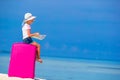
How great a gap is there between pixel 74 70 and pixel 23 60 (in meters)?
3.14

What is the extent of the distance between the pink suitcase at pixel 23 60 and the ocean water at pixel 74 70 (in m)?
1.61

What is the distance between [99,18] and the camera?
8.66 m

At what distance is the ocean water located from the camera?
7.25m

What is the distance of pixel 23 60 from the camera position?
531 cm

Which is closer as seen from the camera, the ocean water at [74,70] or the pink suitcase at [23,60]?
the pink suitcase at [23,60]

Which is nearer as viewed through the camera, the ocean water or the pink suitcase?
the pink suitcase

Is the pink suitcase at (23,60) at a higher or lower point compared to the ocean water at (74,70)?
lower

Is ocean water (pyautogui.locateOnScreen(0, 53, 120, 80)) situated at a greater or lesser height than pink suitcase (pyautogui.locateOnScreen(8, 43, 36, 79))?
greater

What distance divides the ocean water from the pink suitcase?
1609 millimetres

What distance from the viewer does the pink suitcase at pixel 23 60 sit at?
208 inches

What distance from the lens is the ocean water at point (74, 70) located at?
725 cm

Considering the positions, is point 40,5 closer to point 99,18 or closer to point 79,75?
point 99,18

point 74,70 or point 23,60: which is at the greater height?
point 74,70

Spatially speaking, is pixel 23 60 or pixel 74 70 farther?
pixel 74 70
